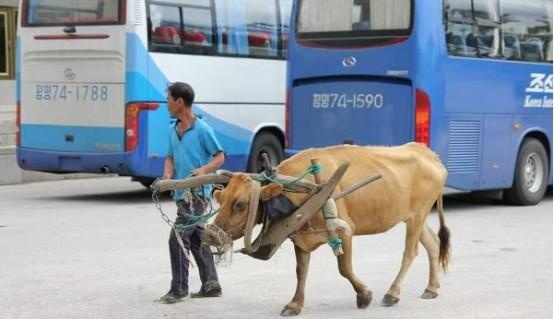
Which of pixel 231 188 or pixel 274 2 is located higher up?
pixel 274 2

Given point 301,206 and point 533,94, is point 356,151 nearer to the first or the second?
point 301,206

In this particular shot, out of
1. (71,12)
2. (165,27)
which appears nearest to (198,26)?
(165,27)

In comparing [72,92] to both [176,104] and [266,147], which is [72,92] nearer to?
[266,147]

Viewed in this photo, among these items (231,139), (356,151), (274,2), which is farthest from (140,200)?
(356,151)

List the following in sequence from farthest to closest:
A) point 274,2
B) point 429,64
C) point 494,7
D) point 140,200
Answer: point 274,2 → point 140,200 → point 494,7 → point 429,64

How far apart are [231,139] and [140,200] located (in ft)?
5.13

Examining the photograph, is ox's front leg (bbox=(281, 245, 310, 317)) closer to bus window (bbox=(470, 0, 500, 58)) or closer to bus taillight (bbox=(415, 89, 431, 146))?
bus taillight (bbox=(415, 89, 431, 146))

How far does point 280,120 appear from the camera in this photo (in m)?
17.6

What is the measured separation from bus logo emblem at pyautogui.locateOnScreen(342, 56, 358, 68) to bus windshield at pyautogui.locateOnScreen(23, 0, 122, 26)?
3001 mm

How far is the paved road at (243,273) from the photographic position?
827cm

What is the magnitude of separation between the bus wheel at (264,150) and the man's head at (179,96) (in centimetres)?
872

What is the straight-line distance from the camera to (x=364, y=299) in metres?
8.16

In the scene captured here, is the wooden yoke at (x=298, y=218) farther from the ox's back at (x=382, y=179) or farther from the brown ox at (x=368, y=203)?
the ox's back at (x=382, y=179)

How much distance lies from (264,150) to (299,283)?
9.65 meters
